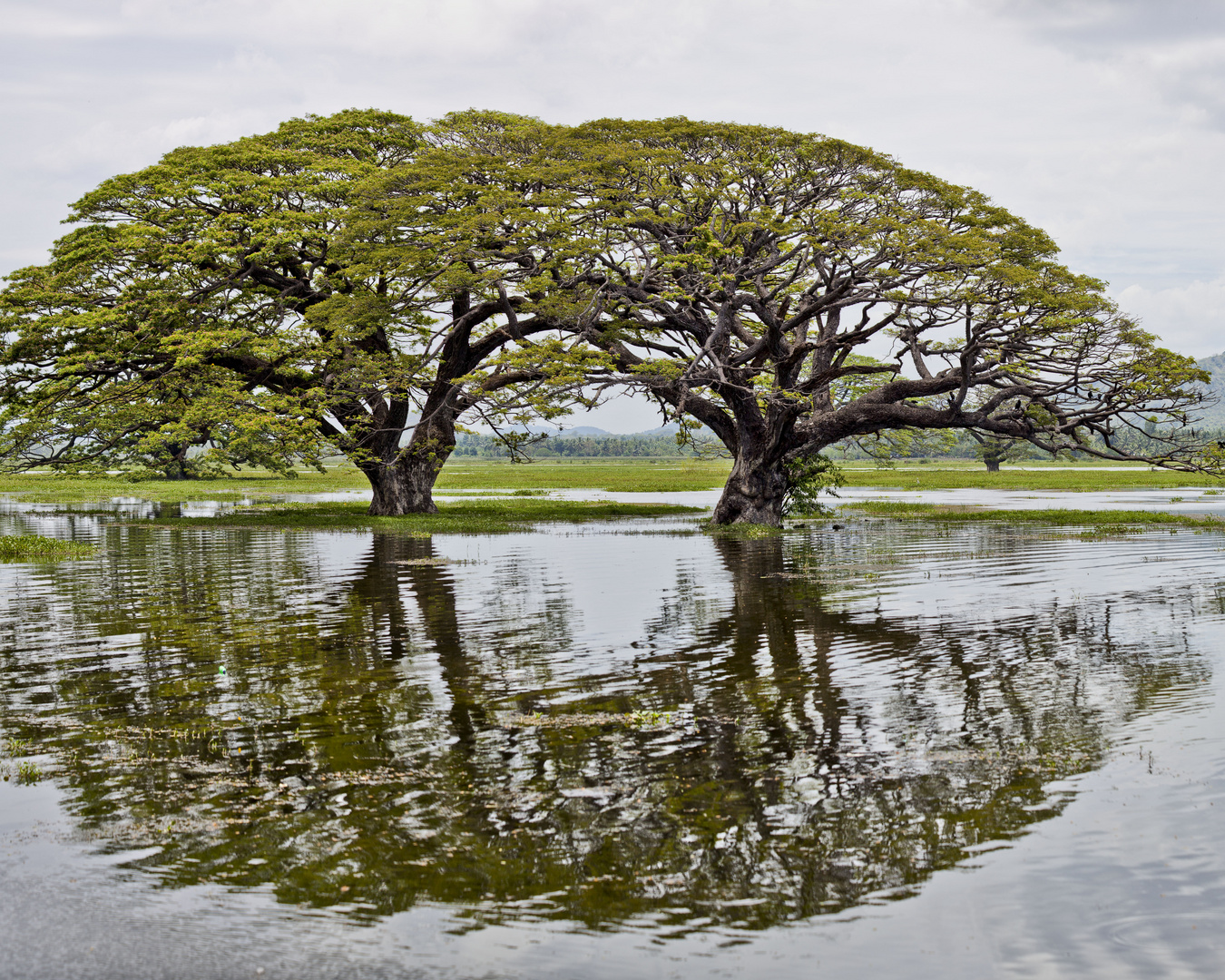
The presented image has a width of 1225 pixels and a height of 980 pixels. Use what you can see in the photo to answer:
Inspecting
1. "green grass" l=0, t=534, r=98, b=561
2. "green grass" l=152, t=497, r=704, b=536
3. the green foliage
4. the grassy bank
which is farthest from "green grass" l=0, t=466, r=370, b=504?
the green foliage

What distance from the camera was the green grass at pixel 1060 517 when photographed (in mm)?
35156

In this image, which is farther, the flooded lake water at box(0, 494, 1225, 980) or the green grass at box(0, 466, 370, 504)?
the green grass at box(0, 466, 370, 504)

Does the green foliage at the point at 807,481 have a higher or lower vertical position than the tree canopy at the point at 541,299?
lower

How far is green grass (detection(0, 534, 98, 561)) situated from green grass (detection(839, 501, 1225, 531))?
2641 cm

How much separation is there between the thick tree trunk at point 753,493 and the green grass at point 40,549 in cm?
1784

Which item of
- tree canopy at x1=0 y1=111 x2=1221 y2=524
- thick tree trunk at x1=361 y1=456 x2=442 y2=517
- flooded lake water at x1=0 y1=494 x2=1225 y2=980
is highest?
tree canopy at x1=0 y1=111 x2=1221 y2=524

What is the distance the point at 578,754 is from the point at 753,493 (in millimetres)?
25335

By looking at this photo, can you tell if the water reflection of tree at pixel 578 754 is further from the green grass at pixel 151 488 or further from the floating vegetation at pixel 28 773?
the green grass at pixel 151 488

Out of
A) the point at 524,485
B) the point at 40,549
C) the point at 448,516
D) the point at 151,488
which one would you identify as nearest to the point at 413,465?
the point at 448,516

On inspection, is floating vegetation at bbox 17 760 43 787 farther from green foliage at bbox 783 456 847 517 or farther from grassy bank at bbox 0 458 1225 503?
grassy bank at bbox 0 458 1225 503

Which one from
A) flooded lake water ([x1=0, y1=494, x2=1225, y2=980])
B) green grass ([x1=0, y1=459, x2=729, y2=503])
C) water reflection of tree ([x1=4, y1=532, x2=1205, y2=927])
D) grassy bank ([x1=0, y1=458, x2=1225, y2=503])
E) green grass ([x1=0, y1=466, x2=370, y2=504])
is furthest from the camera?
grassy bank ([x1=0, y1=458, x2=1225, y2=503])

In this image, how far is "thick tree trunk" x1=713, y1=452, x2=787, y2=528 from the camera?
33.6 m

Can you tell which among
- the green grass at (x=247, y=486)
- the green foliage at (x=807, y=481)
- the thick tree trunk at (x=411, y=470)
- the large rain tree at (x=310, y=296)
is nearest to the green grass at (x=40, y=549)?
the large rain tree at (x=310, y=296)

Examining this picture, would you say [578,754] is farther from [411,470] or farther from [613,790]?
[411,470]
